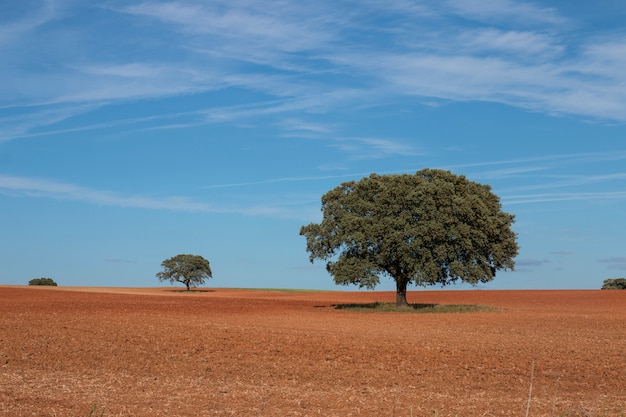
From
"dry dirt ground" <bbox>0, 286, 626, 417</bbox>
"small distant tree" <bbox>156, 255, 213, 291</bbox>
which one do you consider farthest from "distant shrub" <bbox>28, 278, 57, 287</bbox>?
"dry dirt ground" <bbox>0, 286, 626, 417</bbox>

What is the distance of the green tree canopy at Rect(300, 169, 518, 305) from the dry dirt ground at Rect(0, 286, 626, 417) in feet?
48.9

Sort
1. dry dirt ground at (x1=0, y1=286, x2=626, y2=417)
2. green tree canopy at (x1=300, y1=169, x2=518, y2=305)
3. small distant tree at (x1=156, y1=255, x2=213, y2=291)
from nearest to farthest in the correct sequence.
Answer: dry dirt ground at (x1=0, y1=286, x2=626, y2=417)
green tree canopy at (x1=300, y1=169, x2=518, y2=305)
small distant tree at (x1=156, y1=255, x2=213, y2=291)

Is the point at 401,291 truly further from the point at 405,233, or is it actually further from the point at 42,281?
the point at 42,281

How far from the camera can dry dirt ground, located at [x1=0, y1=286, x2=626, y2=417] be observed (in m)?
15.8

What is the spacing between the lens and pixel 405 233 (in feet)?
163

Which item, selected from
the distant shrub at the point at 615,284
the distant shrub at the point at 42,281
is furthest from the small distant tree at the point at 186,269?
the distant shrub at the point at 615,284

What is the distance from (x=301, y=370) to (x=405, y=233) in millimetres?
29701

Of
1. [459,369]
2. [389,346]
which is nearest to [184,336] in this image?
[389,346]

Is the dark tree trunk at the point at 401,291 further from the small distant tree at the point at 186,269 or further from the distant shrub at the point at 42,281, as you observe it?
the distant shrub at the point at 42,281

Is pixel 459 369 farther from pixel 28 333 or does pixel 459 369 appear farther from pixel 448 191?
pixel 448 191

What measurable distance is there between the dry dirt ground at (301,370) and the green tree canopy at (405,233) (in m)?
14.9

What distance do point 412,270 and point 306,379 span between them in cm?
3228

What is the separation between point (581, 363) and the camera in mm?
23344

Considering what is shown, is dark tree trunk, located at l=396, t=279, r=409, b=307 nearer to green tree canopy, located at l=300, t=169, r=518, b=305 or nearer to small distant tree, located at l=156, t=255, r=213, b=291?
green tree canopy, located at l=300, t=169, r=518, b=305
